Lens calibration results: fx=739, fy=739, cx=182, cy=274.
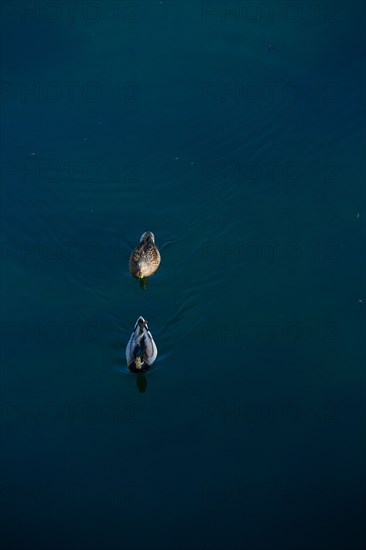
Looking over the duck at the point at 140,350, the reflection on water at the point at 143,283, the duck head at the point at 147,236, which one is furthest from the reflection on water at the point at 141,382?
the duck head at the point at 147,236

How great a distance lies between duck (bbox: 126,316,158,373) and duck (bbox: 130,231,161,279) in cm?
70

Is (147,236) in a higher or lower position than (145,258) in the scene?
higher

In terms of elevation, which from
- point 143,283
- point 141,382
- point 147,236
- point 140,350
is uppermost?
point 147,236

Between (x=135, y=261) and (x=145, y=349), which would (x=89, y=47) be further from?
(x=145, y=349)

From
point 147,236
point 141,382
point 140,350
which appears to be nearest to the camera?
point 140,350

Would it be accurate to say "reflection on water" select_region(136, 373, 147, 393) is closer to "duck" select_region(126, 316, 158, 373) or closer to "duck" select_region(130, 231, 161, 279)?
"duck" select_region(126, 316, 158, 373)

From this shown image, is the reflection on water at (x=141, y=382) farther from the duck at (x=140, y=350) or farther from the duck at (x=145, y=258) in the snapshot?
the duck at (x=145, y=258)

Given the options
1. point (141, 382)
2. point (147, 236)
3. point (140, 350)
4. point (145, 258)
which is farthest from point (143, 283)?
point (141, 382)

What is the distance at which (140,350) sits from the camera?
764 cm

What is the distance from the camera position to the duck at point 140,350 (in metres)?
7.62

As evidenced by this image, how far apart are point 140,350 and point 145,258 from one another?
108cm

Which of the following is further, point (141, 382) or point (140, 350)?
point (141, 382)

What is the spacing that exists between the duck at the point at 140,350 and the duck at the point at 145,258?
0.70m

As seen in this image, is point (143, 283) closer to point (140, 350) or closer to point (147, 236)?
point (147, 236)
